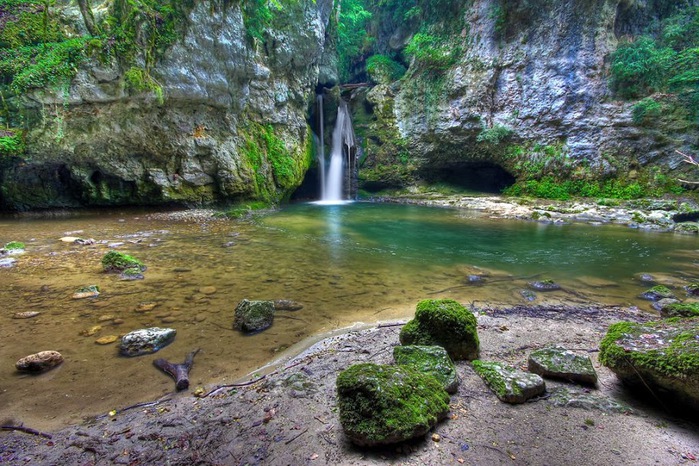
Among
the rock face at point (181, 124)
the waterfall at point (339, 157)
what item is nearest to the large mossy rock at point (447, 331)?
the rock face at point (181, 124)

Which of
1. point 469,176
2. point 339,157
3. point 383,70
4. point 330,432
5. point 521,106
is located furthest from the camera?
point 383,70

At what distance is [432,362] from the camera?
2492 mm

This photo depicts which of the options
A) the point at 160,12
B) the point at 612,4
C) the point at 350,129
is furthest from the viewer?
the point at 350,129

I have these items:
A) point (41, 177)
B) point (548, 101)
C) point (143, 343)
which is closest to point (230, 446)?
point (143, 343)

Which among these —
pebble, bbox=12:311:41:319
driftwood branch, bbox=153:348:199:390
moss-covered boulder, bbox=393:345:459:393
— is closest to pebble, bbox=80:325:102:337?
pebble, bbox=12:311:41:319

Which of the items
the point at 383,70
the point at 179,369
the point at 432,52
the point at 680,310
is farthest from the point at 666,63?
the point at 179,369

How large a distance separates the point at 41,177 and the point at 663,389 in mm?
16546

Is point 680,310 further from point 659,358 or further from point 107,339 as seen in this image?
point 107,339

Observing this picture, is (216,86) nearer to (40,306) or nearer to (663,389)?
(40,306)

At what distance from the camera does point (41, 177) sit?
37.9 ft

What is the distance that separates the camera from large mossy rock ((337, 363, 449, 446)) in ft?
5.80

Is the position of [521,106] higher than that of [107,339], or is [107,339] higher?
[521,106]

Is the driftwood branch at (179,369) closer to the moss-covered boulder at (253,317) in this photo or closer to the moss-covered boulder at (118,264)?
the moss-covered boulder at (253,317)

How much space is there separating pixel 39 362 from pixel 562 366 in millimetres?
4370
